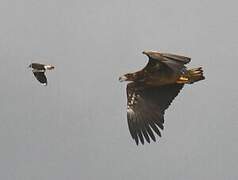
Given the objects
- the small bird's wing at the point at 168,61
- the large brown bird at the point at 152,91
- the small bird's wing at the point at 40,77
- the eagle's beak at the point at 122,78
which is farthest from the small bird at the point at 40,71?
the small bird's wing at the point at 168,61

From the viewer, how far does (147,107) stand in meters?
27.3

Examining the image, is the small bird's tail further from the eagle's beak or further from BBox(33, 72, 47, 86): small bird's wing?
BBox(33, 72, 47, 86): small bird's wing

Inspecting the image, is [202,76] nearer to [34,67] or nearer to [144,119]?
[144,119]

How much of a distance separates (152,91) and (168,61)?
2.43 m

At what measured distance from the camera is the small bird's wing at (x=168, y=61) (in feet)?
80.7

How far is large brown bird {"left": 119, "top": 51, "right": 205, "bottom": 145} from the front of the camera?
Answer: 25.9 meters

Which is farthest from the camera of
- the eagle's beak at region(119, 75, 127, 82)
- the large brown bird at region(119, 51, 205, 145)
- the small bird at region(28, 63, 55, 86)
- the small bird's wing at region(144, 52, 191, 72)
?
the small bird at region(28, 63, 55, 86)

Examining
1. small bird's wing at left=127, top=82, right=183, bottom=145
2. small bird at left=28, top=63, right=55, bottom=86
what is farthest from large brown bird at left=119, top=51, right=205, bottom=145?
small bird at left=28, top=63, right=55, bottom=86

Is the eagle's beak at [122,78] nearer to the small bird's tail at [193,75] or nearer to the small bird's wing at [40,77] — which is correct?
the small bird's tail at [193,75]

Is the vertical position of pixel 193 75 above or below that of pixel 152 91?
above

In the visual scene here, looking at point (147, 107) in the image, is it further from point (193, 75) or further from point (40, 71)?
point (40, 71)

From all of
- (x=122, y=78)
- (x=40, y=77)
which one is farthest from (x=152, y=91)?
(x=40, y=77)

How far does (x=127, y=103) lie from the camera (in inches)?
1088

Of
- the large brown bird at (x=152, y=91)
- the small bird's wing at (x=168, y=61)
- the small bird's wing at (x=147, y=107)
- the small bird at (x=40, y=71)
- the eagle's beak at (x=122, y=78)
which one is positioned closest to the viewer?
the small bird's wing at (x=168, y=61)
